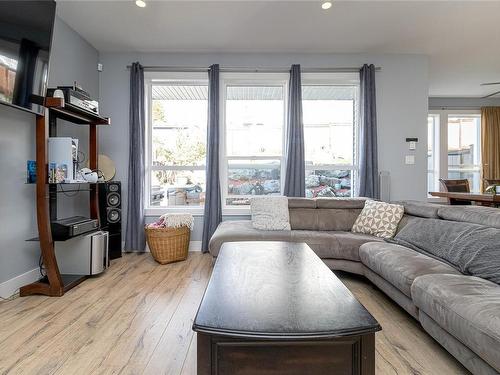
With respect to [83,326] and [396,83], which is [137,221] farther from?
[396,83]

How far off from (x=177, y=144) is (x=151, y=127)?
46cm

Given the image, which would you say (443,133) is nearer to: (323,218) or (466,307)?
(323,218)

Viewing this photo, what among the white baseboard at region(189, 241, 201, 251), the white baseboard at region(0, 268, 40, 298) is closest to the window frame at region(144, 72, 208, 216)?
the white baseboard at region(189, 241, 201, 251)

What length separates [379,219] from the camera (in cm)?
321

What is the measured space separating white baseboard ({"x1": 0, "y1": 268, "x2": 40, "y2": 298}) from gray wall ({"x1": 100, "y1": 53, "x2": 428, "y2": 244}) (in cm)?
149

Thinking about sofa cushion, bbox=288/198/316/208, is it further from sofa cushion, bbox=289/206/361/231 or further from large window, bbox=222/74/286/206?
large window, bbox=222/74/286/206

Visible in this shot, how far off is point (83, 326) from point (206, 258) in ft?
6.10

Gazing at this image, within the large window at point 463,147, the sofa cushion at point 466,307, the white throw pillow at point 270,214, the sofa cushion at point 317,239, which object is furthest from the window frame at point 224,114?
the large window at point 463,147

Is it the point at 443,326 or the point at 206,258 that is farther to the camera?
the point at 206,258

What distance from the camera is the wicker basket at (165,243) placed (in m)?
3.48

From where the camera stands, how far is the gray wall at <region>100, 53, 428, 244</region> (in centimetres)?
416

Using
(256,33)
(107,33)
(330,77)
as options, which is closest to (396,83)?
(330,77)

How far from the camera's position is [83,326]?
2.04 metres

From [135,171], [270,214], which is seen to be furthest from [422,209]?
[135,171]
